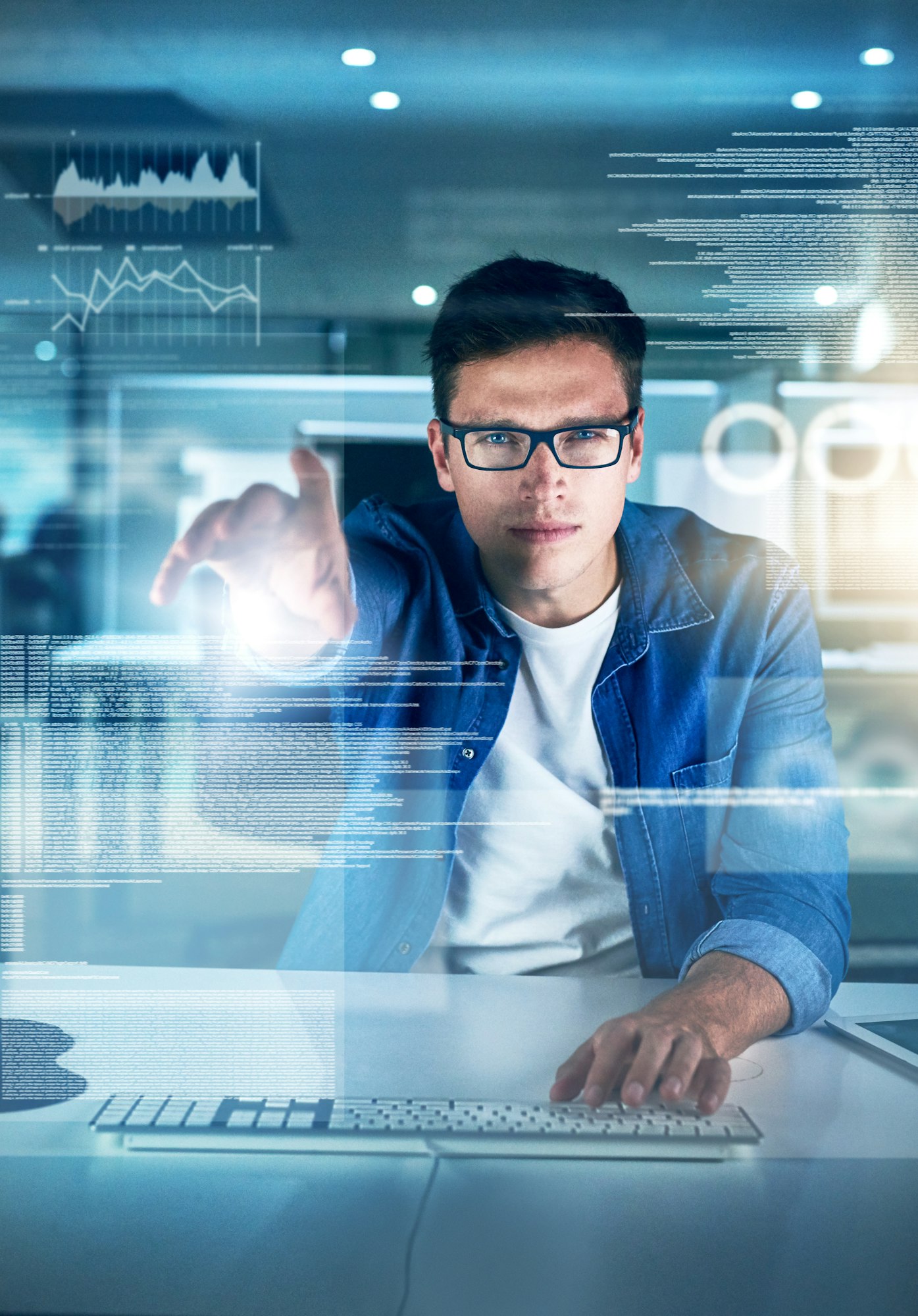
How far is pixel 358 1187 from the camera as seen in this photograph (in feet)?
3.84

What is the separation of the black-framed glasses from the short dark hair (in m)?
0.04

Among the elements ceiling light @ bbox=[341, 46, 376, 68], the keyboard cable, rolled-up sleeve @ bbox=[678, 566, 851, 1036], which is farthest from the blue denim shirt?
ceiling light @ bbox=[341, 46, 376, 68]

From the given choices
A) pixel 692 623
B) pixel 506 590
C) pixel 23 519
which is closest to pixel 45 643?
pixel 23 519

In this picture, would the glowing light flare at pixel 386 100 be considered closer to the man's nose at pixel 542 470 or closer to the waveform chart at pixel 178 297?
the waveform chart at pixel 178 297

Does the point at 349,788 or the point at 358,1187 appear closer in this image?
the point at 358,1187

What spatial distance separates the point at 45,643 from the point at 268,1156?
70cm

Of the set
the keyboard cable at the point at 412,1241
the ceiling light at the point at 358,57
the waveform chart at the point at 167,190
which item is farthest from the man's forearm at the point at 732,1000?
the ceiling light at the point at 358,57

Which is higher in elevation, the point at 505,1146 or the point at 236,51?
the point at 236,51

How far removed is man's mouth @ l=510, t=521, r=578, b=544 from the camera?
1.28m

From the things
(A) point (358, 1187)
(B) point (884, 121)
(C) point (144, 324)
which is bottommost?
(A) point (358, 1187)

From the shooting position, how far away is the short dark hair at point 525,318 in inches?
49.1

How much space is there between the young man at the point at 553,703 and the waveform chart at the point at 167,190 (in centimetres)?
31

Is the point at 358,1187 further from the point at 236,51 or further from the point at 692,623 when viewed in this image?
the point at 236,51

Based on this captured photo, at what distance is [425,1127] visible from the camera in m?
1.20
